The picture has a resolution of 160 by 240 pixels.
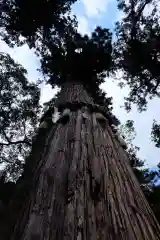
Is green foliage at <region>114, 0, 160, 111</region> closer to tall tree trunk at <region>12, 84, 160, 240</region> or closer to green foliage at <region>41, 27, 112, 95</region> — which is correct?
green foliage at <region>41, 27, 112, 95</region>

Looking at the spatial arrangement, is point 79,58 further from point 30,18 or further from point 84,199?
point 84,199

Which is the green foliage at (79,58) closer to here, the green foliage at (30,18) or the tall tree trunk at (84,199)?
the green foliage at (30,18)

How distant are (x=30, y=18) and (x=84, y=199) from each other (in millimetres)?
10227

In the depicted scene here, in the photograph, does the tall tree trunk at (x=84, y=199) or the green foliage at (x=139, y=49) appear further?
the green foliage at (x=139, y=49)

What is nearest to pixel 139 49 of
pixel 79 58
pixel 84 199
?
pixel 79 58

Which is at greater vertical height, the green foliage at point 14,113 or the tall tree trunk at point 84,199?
the green foliage at point 14,113

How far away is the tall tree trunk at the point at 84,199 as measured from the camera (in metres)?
2.28

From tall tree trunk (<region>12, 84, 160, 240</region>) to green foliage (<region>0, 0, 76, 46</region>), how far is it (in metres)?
8.64

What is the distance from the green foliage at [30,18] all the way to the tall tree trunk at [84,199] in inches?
340

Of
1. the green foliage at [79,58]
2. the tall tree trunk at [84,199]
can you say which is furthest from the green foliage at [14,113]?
the tall tree trunk at [84,199]

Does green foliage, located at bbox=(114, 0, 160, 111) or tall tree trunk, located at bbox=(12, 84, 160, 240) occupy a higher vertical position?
green foliage, located at bbox=(114, 0, 160, 111)

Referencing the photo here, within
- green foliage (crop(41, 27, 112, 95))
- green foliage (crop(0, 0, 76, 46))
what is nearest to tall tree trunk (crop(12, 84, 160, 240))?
green foliage (crop(41, 27, 112, 95))

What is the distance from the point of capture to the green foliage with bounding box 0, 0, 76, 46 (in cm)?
1123

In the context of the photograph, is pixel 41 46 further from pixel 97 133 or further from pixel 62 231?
pixel 62 231
